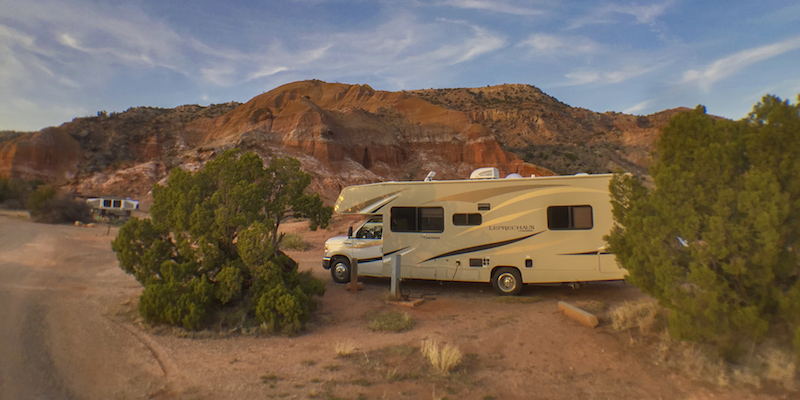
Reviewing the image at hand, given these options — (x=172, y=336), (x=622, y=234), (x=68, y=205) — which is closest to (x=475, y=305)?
(x=622, y=234)

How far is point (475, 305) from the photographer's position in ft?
32.6

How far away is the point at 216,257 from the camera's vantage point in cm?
820

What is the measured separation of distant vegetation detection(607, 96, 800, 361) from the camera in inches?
194

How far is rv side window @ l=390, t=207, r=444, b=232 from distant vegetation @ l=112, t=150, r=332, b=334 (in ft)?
10.7

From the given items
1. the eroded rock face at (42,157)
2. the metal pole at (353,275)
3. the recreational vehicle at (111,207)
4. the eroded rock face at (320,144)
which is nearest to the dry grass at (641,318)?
the metal pole at (353,275)

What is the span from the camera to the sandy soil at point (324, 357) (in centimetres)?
525

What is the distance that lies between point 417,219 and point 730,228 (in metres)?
7.18

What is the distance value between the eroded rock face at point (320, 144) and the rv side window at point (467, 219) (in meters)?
31.5

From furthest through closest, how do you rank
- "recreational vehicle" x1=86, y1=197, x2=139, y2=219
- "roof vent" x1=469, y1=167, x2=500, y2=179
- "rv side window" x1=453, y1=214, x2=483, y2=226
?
"recreational vehicle" x1=86, y1=197, x2=139, y2=219 < "roof vent" x1=469, y1=167, x2=500, y2=179 < "rv side window" x1=453, y1=214, x2=483, y2=226

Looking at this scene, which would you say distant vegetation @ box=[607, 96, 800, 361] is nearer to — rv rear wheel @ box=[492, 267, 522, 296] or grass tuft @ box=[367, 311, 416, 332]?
grass tuft @ box=[367, 311, 416, 332]

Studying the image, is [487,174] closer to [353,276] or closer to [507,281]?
[507,281]

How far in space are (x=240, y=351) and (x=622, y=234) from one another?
6.61 metres

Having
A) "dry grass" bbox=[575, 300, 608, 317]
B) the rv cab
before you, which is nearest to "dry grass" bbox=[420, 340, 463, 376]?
"dry grass" bbox=[575, 300, 608, 317]

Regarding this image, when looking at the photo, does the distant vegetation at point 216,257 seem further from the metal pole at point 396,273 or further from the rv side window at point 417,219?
the rv side window at point 417,219
